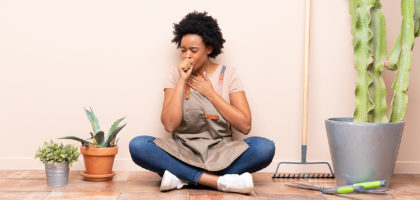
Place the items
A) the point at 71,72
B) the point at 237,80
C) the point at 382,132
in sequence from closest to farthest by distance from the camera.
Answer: the point at 382,132
the point at 237,80
the point at 71,72

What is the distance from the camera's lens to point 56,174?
2.16 metres

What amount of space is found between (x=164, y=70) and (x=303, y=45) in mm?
774

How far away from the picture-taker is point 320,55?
8.59 ft

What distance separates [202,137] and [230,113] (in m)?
0.19

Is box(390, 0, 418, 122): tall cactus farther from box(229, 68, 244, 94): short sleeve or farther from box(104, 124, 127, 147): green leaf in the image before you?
box(104, 124, 127, 147): green leaf

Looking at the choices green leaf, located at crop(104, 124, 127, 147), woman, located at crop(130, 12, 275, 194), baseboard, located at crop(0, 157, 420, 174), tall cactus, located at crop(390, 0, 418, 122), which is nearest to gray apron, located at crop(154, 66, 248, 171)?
woman, located at crop(130, 12, 275, 194)

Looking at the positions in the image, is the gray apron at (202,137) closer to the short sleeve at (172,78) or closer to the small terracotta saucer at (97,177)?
the short sleeve at (172,78)

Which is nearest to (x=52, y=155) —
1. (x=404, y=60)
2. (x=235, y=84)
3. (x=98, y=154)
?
(x=98, y=154)

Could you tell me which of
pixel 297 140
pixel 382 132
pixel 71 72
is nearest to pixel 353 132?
pixel 382 132

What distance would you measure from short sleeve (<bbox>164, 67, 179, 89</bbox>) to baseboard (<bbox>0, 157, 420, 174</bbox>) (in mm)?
512

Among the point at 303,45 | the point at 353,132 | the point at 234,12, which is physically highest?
the point at 234,12

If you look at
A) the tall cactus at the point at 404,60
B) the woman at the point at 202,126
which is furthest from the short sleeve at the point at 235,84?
the tall cactus at the point at 404,60

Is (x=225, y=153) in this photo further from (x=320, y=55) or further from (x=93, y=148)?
(x=320, y=55)

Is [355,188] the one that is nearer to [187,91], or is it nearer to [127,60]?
[187,91]
